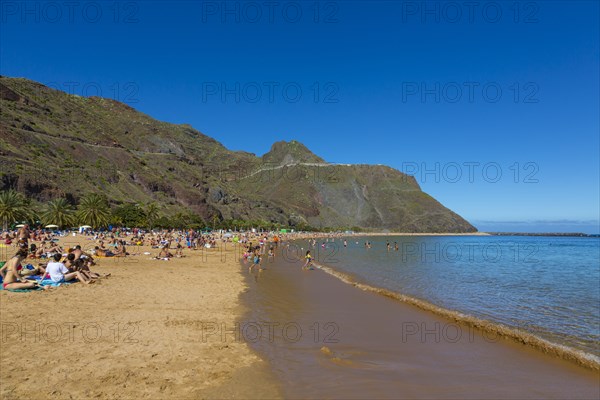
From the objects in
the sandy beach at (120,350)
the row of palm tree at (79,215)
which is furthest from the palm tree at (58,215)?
the sandy beach at (120,350)

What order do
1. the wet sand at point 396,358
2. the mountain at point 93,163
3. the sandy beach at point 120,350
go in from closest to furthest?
the sandy beach at point 120,350, the wet sand at point 396,358, the mountain at point 93,163

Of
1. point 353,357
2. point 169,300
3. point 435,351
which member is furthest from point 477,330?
point 169,300

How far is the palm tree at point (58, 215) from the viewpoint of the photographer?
50.0 metres

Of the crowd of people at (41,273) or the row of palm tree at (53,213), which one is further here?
the row of palm tree at (53,213)

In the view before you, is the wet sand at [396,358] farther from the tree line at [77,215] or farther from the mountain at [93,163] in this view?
the mountain at [93,163]

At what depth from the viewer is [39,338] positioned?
7.06m

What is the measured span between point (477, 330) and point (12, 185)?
71981 mm

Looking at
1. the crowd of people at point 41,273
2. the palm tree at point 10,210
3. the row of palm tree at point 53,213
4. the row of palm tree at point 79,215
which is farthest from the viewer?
the row of palm tree at point 79,215

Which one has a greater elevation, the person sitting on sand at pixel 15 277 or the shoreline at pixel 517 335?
the person sitting on sand at pixel 15 277

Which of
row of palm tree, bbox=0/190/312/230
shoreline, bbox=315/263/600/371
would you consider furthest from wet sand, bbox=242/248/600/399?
row of palm tree, bbox=0/190/312/230

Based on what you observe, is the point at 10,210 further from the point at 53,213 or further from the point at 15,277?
the point at 15,277

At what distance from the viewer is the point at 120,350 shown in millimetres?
6773

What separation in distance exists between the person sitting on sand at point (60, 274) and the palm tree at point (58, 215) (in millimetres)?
44341

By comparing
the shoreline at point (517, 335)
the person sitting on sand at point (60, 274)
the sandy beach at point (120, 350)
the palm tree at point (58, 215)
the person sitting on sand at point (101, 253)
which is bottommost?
the shoreline at point (517, 335)
